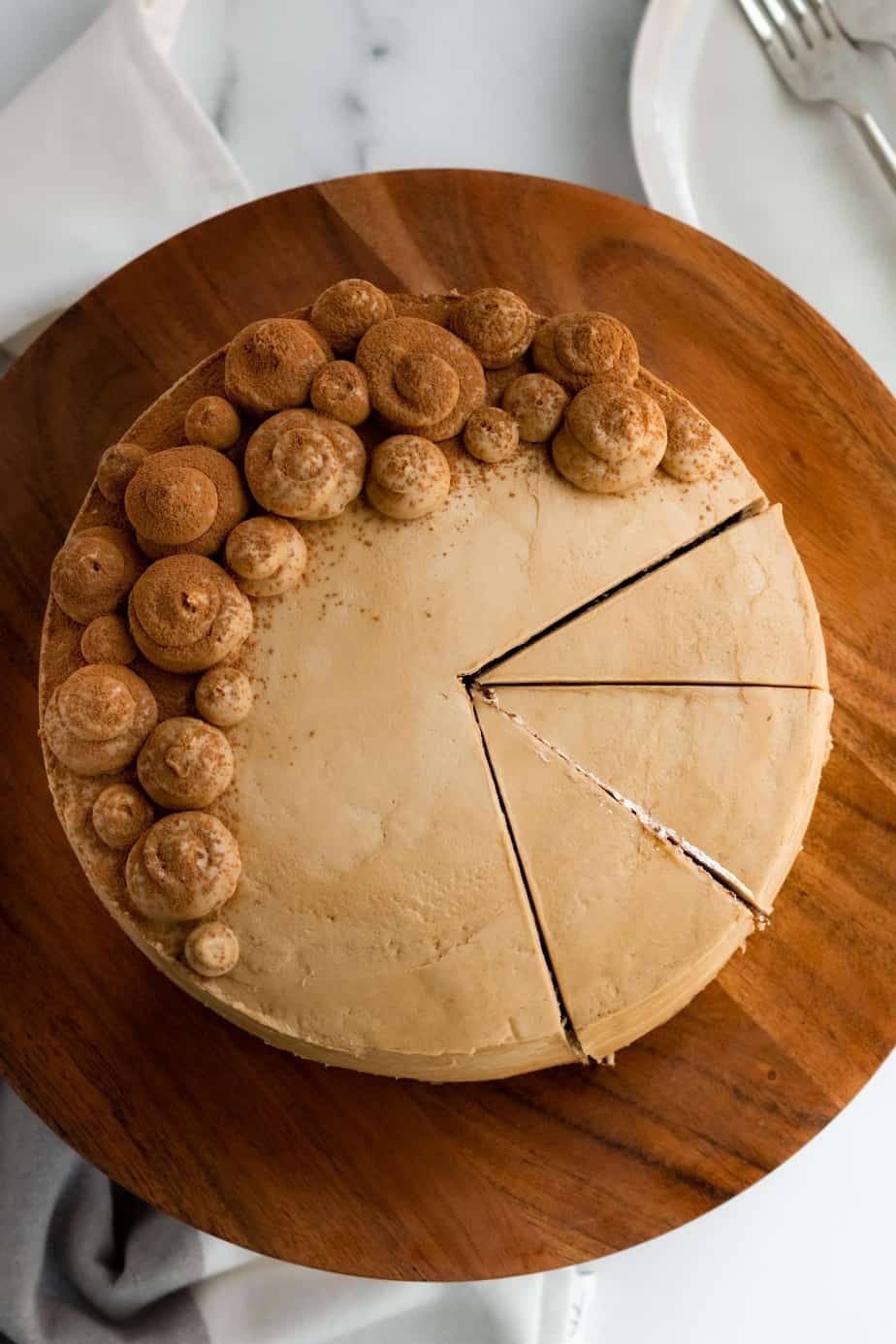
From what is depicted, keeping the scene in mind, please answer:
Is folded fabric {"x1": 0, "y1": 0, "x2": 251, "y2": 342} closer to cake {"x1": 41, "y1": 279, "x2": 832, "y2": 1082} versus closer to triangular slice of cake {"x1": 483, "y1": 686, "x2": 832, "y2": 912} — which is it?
cake {"x1": 41, "y1": 279, "x2": 832, "y2": 1082}

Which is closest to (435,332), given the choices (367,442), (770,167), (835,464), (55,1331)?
(367,442)

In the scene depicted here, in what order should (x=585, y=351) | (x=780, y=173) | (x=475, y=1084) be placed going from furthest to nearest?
(x=780, y=173), (x=475, y=1084), (x=585, y=351)

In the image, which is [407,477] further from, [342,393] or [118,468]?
[118,468]

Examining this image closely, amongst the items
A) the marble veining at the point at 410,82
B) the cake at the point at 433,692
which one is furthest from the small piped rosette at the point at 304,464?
the marble veining at the point at 410,82

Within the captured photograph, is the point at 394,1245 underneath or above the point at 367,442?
underneath

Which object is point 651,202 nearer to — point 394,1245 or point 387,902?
point 387,902

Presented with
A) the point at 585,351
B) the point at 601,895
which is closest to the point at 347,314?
the point at 585,351

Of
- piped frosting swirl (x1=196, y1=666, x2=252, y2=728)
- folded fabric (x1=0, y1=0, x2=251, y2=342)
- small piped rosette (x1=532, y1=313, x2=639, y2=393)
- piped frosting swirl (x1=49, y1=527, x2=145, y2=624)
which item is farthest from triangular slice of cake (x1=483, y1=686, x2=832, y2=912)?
folded fabric (x1=0, y1=0, x2=251, y2=342)
